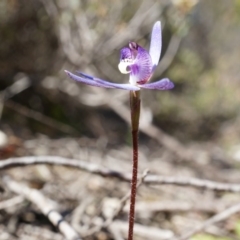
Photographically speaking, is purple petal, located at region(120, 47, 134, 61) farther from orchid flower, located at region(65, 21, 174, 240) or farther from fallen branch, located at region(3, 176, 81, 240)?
fallen branch, located at region(3, 176, 81, 240)

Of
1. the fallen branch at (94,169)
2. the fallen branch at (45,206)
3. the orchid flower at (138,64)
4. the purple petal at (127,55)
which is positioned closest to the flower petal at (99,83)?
the orchid flower at (138,64)

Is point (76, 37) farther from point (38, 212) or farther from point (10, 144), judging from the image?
point (38, 212)

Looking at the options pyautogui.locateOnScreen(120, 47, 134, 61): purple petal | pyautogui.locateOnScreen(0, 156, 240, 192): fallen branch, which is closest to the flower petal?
pyautogui.locateOnScreen(120, 47, 134, 61): purple petal

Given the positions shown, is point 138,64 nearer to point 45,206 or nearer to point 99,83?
point 99,83

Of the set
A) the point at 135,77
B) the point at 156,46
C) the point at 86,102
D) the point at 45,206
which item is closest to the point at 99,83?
the point at 135,77

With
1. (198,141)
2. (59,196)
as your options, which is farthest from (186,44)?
(59,196)

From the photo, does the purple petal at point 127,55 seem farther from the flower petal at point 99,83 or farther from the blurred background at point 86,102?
the blurred background at point 86,102
